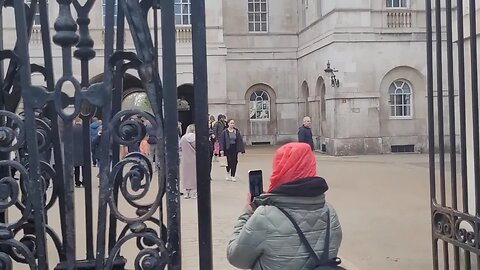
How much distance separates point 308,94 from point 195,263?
933 inches

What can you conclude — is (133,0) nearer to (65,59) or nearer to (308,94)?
(65,59)

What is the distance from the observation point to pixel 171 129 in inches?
95.7

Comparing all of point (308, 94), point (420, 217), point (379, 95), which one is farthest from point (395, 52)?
point (420, 217)

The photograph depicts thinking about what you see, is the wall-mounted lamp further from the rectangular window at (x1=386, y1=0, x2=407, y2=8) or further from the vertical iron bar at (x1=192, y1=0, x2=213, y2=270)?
the vertical iron bar at (x1=192, y1=0, x2=213, y2=270)

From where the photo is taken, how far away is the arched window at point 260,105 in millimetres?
31984

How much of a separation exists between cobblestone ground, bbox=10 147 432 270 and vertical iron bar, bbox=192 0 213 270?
4057mm

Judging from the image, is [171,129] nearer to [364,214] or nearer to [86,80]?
[86,80]

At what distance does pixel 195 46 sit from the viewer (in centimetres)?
246

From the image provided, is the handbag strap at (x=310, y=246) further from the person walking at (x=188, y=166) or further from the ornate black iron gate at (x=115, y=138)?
the person walking at (x=188, y=166)

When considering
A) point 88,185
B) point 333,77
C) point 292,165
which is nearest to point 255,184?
point 292,165

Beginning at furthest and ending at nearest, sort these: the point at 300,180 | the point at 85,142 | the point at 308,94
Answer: the point at 308,94
the point at 300,180
the point at 85,142

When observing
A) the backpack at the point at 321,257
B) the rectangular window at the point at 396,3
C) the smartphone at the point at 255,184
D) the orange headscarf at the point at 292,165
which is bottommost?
the backpack at the point at 321,257

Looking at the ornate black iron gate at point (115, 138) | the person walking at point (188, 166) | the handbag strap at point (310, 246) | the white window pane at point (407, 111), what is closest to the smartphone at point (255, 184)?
the handbag strap at point (310, 246)

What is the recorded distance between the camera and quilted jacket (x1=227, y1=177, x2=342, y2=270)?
345 centimetres
